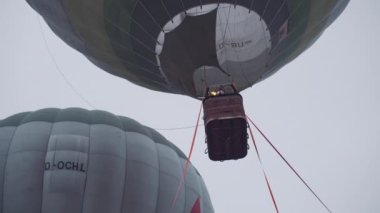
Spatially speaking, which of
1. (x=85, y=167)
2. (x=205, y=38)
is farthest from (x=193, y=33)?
(x=85, y=167)

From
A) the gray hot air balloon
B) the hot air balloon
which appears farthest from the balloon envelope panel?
the gray hot air balloon

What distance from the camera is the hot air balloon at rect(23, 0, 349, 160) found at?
7.51 meters

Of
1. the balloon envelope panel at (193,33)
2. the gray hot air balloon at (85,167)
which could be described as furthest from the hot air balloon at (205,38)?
the gray hot air balloon at (85,167)

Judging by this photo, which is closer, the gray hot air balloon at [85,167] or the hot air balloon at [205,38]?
the hot air balloon at [205,38]

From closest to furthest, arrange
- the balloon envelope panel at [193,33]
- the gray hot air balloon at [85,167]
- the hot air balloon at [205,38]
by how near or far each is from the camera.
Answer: the hot air balloon at [205,38], the balloon envelope panel at [193,33], the gray hot air balloon at [85,167]

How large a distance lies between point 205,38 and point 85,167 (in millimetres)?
4770

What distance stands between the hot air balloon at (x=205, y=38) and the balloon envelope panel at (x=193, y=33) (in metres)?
0.01

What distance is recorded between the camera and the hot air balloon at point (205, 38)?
751 centimetres

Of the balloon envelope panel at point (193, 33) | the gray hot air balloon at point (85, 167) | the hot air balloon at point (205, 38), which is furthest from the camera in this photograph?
the gray hot air balloon at point (85, 167)

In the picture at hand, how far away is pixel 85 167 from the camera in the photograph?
11.2 metres

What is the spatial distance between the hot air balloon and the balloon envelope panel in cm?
1

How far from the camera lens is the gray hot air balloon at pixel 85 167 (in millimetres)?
10781

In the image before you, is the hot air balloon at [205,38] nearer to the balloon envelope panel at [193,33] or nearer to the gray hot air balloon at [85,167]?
the balloon envelope panel at [193,33]

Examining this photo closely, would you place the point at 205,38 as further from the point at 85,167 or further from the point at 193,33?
the point at 85,167
